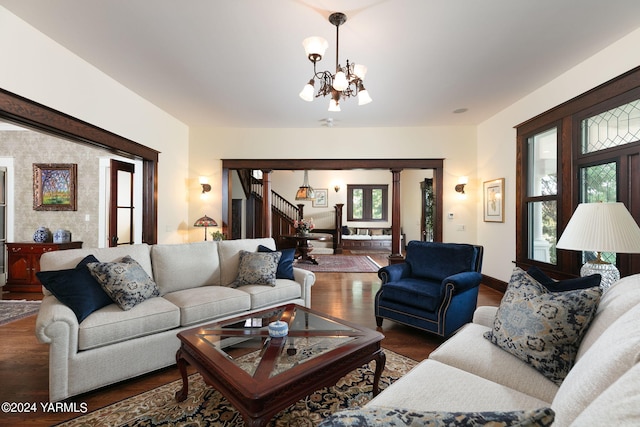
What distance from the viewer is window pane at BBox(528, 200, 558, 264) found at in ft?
12.1

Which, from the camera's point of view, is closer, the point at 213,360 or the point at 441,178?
the point at 213,360

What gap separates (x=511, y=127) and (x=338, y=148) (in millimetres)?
2810

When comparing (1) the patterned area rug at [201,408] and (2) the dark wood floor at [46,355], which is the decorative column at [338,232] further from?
(1) the patterned area rug at [201,408]

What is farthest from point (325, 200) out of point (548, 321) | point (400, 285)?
point (548, 321)

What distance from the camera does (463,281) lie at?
269 cm

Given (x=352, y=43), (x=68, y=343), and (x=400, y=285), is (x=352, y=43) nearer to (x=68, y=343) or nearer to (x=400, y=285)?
(x=400, y=285)

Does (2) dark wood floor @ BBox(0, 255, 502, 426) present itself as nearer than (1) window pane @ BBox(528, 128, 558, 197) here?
Yes

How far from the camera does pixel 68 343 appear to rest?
73.2 inches

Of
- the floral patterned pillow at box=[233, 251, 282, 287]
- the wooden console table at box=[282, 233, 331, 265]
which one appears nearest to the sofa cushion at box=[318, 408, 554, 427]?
the floral patterned pillow at box=[233, 251, 282, 287]

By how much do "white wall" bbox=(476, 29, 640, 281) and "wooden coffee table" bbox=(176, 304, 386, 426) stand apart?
3.57 meters

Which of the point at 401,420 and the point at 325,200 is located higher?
the point at 325,200

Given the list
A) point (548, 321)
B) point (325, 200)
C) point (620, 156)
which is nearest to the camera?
point (548, 321)

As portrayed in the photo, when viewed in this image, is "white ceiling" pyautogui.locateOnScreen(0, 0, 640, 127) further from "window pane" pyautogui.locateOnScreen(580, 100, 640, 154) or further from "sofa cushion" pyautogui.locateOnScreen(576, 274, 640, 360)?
"sofa cushion" pyautogui.locateOnScreen(576, 274, 640, 360)

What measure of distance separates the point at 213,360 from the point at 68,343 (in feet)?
3.61
